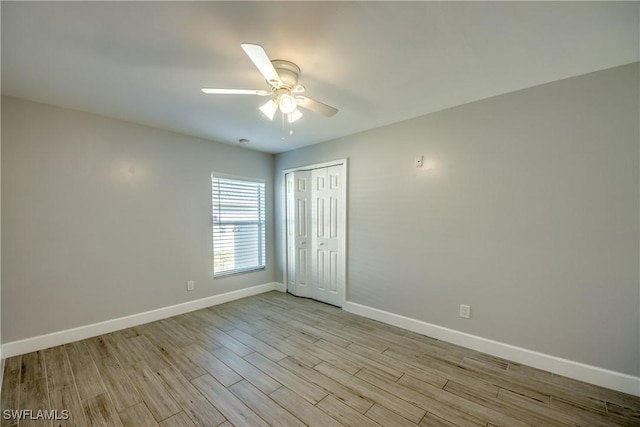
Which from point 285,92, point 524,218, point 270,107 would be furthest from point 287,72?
point 524,218

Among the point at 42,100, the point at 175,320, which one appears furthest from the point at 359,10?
the point at 175,320

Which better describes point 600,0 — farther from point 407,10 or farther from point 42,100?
point 42,100

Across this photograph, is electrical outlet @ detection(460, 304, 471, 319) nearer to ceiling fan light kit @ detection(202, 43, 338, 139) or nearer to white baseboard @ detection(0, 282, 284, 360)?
ceiling fan light kit @ detection(202, 43, 338, 139)

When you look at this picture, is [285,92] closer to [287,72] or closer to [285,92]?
[285,92]

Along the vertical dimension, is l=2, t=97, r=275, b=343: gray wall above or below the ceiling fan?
below

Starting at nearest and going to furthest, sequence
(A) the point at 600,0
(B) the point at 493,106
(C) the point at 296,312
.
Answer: (A) the point at 600,0
(B) the point at 493,106
(C) the point at 296,312

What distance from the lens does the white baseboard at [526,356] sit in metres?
1.94

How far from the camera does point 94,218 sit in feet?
9.29

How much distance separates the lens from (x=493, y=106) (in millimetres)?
2438

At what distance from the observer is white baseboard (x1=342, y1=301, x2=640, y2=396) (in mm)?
1939

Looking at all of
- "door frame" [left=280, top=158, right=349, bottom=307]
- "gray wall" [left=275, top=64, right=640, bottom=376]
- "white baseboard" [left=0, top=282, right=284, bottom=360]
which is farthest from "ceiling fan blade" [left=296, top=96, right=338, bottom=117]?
"white baseboard" [left=0, top=282, right=284, bottom=360]

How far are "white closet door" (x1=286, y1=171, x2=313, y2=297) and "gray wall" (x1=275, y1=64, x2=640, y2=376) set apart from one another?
1234 mm

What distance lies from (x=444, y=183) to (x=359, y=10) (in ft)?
6.28

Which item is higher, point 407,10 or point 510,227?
point 407,10
